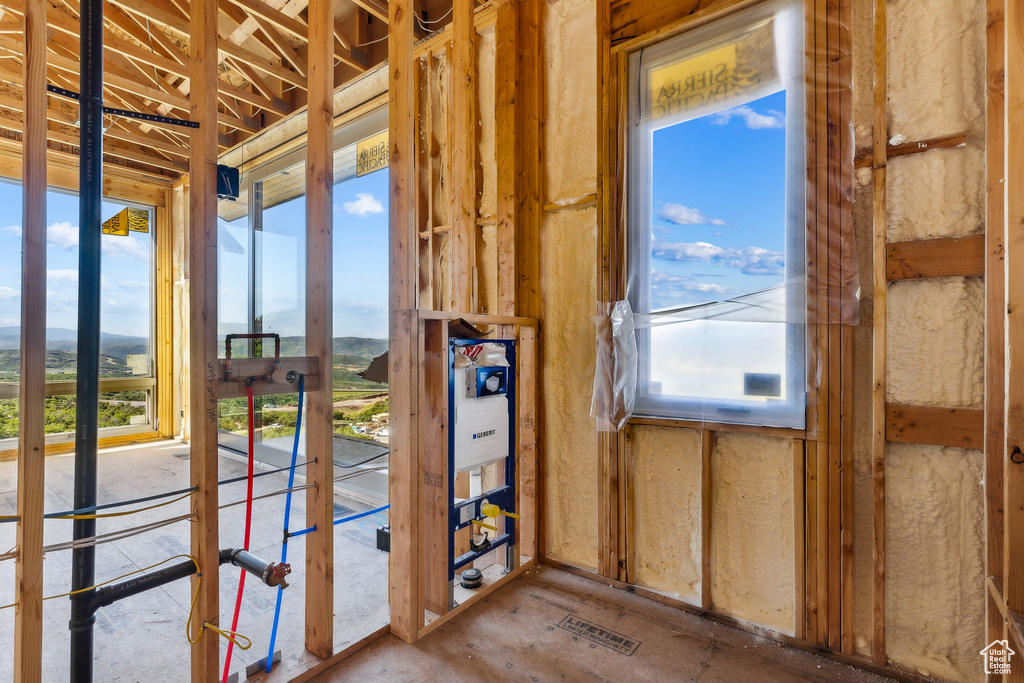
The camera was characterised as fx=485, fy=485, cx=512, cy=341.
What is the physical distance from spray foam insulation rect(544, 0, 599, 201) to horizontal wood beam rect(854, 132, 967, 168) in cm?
117

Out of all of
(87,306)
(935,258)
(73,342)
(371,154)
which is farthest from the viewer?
(73,342)

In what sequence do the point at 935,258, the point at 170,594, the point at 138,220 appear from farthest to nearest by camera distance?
the point at 138,220, the point at 170,594, the point at 935,258

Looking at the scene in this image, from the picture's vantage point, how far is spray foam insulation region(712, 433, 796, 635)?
2.12 metres

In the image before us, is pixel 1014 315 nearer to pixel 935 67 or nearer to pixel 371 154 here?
pixel 935 67

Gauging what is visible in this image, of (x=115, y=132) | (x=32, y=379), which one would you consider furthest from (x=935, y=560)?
(x=115, y=132)

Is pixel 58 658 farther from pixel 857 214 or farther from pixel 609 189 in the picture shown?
pixel 857 214

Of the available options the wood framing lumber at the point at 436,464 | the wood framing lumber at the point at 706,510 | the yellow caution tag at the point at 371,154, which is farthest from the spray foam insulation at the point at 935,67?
the yellow caution tag at the point at 371,154

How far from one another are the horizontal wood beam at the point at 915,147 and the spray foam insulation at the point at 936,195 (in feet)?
0.06

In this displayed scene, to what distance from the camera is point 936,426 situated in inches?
71.5

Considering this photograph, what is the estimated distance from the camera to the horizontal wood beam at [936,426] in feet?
5.74

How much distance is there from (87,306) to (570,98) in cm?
239

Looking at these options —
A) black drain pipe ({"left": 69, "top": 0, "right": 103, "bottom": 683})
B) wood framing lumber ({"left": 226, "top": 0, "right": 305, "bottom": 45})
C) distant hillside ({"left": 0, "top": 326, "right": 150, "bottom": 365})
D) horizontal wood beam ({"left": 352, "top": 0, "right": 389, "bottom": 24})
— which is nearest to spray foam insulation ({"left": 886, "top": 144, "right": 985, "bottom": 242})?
black drain pipe ({"left": 69, "top": 0, "right": 103, "bottom": 683})

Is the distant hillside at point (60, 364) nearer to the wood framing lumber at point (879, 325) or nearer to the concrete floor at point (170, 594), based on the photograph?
the concrete floor at point (170, 594)

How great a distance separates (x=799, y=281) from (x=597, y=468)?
1.33 metres
